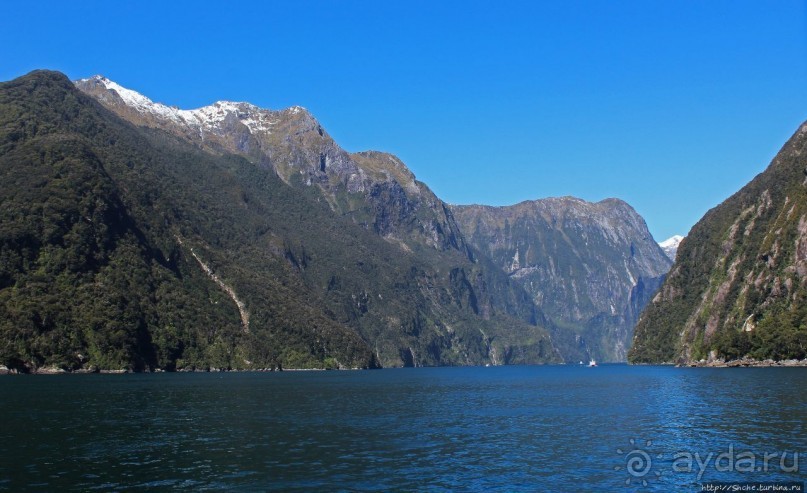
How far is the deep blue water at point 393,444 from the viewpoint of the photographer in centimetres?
4959

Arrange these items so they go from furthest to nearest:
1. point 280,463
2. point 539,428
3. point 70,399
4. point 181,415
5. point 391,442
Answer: point 70,399 → point 181,415 → point 539,428 → point 391,442 → point 280,463

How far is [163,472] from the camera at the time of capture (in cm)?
5244

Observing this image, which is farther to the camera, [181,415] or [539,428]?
[181,415]

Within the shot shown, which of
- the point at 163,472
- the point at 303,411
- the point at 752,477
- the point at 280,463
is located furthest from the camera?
the point at 303,411

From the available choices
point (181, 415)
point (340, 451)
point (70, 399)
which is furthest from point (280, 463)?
point (70, 399)

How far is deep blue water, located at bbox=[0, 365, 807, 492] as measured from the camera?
49.6m

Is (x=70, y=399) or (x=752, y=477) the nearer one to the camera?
(x=752, y=477)

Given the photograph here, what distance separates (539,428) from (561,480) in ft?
103

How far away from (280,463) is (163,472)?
910 centimetres

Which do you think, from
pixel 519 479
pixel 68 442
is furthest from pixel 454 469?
pixel 68 442

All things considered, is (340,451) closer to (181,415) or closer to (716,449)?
(716,449)

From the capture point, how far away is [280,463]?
56.4 meters

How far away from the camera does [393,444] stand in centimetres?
6825

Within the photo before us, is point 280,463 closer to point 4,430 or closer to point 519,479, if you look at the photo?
point 519,479
